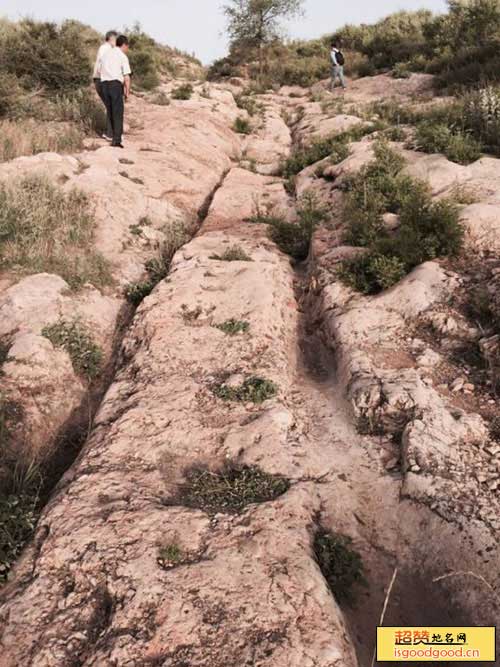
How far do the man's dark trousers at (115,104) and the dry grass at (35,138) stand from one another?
751 millimetres

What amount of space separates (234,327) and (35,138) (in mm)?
6819

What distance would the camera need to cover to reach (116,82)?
9.62 meters

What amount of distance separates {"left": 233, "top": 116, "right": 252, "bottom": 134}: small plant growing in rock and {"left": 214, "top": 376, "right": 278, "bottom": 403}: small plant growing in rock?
36.9 ft

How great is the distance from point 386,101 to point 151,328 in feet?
40.3

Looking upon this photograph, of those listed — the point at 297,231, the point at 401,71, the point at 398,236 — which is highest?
the point at 401,71

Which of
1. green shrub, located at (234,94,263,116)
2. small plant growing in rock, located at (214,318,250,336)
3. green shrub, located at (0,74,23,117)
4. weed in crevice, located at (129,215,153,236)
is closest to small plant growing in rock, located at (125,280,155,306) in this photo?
weed in crevice, located at (129,215,153,236)

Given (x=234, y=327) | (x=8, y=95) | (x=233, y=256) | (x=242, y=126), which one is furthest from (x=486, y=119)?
(x=8, y=95)

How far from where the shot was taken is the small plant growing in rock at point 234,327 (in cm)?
524

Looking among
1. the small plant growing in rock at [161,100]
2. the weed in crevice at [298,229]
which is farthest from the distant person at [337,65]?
the weed in crevice at [298,229]

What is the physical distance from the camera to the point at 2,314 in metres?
5.59

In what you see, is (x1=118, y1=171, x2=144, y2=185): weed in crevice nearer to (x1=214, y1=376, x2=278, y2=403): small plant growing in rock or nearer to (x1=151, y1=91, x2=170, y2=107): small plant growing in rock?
(x1=214, y1=376, x2=278, y2=403): small plant growing in rock

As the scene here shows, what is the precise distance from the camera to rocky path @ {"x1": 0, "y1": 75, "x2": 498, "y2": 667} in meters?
2.59

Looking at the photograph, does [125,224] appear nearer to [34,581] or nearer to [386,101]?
[34,581]

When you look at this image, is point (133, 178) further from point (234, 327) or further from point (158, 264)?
point (234, 327)
